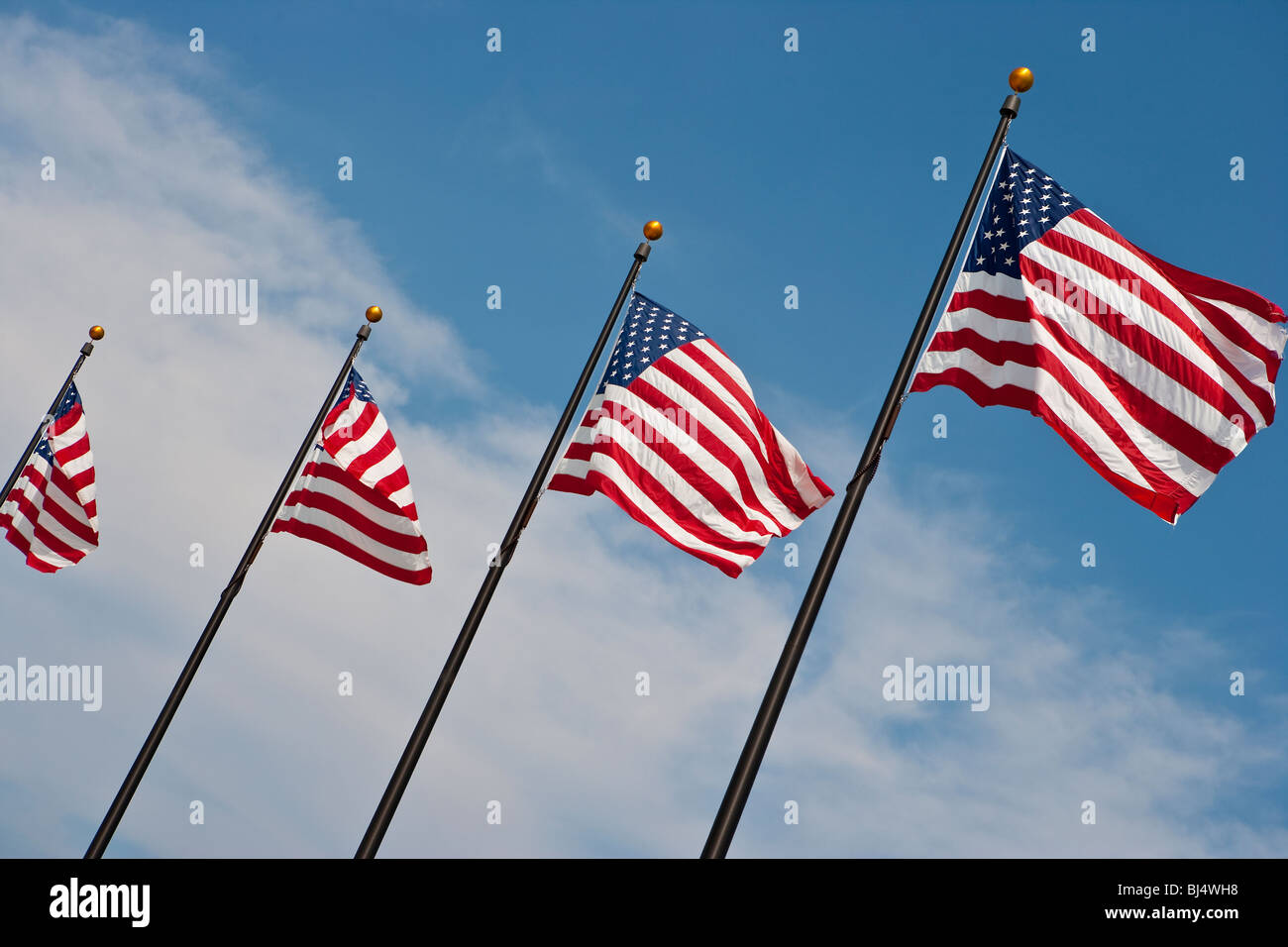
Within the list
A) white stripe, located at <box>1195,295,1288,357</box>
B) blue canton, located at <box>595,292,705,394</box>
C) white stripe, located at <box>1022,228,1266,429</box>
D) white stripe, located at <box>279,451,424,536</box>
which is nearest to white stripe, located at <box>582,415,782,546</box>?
blue canton, located at <box>595,292,705,394</box>

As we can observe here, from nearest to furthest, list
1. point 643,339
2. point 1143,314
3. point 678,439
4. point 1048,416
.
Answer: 1. point 1048,416
2. point 1143,314
3. point 678,439
4. point 643,339

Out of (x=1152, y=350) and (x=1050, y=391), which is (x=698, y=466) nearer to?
(x=1050, y=391)

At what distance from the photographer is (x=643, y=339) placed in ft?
46.6

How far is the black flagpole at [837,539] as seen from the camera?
8477 millimetres

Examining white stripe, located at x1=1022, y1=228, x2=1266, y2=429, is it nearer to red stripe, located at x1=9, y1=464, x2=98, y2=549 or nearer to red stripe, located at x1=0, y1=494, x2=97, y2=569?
red stripe, located at x1=9, y1=464, x2=98, y2=549

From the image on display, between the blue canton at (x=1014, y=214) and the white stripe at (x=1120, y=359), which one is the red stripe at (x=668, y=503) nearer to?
the white stripe at (x=1120, y=359)

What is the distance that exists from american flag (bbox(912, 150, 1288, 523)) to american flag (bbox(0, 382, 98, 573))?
16.0 metres

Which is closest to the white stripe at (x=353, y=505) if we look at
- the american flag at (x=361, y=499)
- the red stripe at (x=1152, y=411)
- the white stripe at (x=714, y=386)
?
the american flag at (x=361, y=499)

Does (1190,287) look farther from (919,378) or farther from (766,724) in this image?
(766,724)

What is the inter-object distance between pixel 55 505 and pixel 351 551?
7.57 m

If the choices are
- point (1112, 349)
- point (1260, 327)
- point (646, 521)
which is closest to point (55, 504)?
point (646, 521)

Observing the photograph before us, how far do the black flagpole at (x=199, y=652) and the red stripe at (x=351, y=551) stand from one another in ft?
1.67
